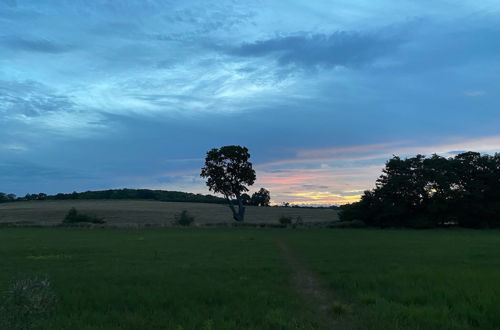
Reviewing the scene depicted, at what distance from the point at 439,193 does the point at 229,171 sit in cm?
3526

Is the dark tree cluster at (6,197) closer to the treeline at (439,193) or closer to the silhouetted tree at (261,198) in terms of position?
the silhouetted tree at (261,198)

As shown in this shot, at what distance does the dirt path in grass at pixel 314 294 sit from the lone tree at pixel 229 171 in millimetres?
56874

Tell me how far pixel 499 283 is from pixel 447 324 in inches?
203

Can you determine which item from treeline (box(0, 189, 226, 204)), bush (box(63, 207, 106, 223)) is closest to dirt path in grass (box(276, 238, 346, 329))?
bush (box(63, 207, 106, 223))

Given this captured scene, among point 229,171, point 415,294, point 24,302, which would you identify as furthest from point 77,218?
point 24,302

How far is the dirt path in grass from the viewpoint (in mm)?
8930

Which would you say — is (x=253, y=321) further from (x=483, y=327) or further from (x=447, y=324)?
(x=483, y=327)

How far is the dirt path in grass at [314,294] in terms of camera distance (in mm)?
8930

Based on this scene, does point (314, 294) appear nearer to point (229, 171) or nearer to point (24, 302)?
point (24, 302)

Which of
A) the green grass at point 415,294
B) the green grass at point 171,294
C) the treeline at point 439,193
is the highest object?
the treeline at point 439,193

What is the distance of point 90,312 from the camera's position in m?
9.70

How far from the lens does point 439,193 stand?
64375mm

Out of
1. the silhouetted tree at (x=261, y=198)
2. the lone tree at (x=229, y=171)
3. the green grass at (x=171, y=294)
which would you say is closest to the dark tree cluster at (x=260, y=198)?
the silhouetted tree at (x=261, y=198)

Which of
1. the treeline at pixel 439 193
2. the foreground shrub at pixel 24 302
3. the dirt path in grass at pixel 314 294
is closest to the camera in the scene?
the foreground shrub at pixel 24 302
